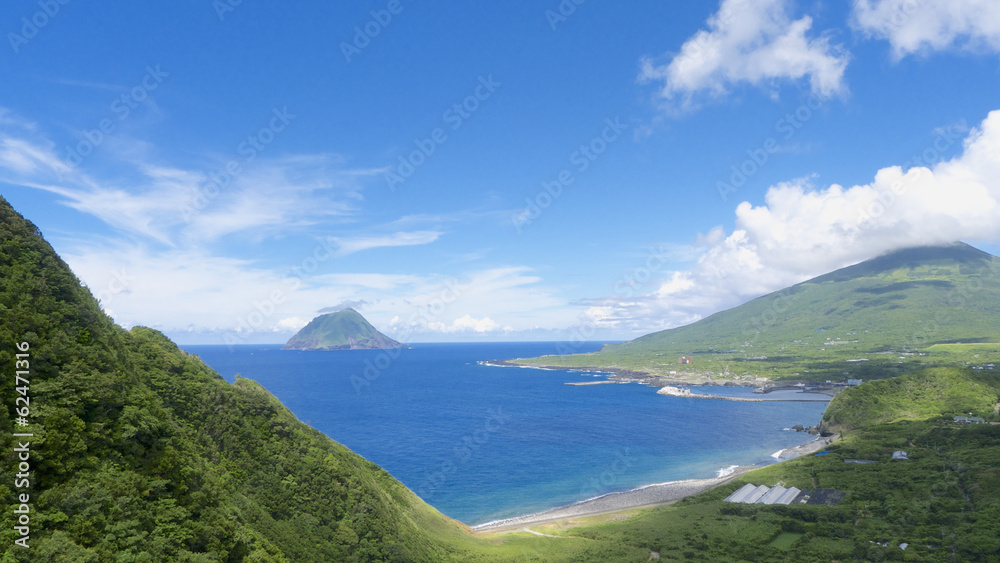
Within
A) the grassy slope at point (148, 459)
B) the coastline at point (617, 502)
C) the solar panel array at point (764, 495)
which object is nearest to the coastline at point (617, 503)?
the coastline at point (617, 502)

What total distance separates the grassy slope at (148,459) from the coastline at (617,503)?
25.7m

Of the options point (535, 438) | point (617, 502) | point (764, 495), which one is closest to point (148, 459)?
point (617, 502)

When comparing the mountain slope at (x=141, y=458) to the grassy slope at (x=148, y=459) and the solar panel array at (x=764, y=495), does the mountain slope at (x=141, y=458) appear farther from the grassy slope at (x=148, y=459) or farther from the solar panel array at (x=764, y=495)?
the solar panel array at (x=764, y=495)

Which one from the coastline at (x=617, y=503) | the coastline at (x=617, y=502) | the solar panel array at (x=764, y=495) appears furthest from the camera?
the coastline at (x=617, y=502)

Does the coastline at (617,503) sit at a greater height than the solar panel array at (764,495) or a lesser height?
lesser

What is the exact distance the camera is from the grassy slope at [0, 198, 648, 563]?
18.5m

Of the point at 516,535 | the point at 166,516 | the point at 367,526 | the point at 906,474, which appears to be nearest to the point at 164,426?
the point at 166,516

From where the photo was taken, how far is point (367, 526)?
3659 cm

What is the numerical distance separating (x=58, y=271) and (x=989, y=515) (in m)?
78.2

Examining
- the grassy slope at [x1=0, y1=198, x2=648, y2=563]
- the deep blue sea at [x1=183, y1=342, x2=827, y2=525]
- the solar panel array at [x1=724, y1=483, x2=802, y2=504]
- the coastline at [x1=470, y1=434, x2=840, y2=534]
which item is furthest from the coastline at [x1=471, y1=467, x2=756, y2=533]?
the grassy slope at [x1=0, y1=198, x2=648, y2=563]

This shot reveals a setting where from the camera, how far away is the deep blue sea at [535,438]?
80306 mm

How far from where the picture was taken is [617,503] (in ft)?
236

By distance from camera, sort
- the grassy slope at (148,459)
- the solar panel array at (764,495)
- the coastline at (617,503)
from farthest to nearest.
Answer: the coastline at (617,503)
the solar panel array at (764,495)
the grassy slope at (148,459)

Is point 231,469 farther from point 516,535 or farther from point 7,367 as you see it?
point 516,535
